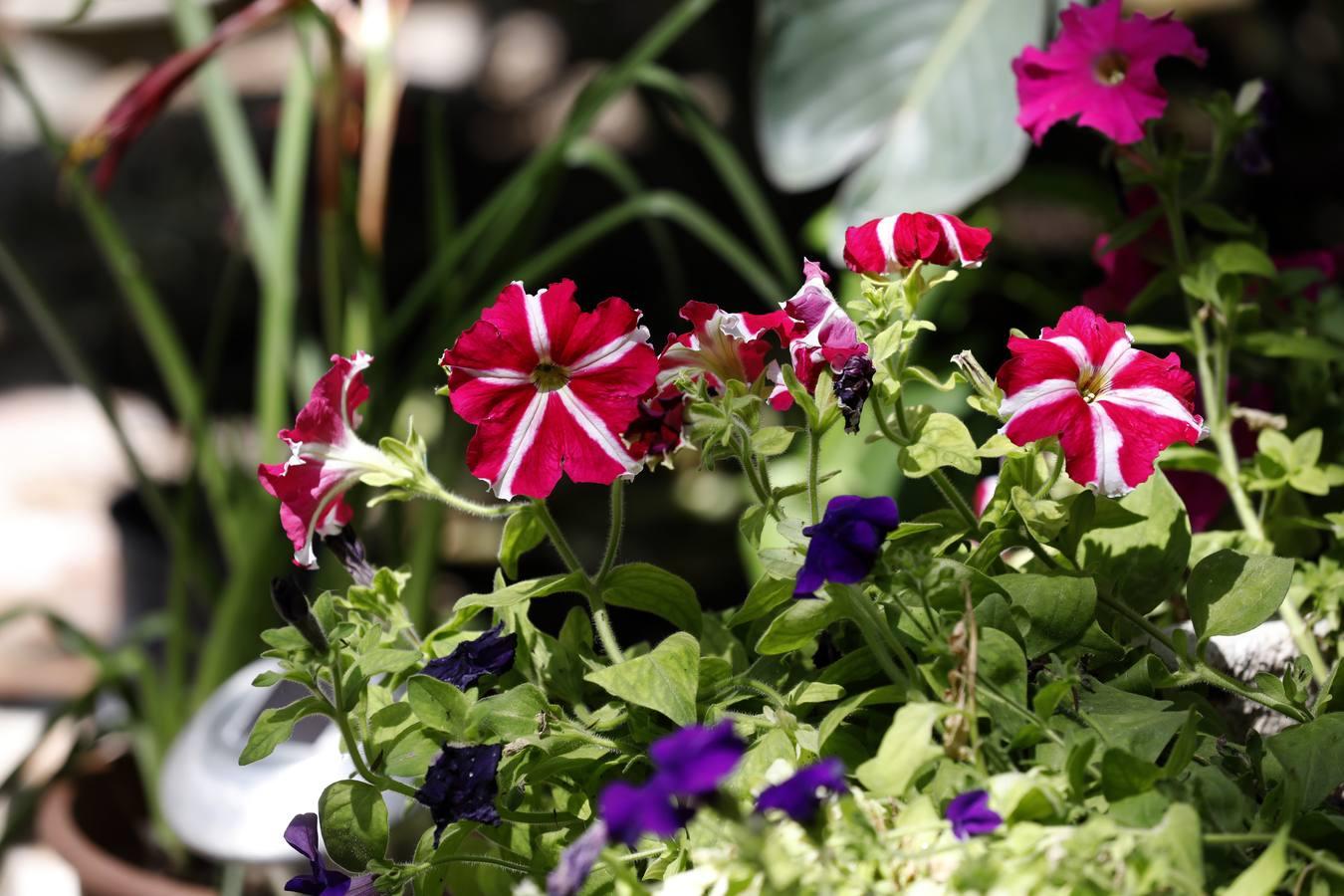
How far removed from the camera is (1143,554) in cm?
52

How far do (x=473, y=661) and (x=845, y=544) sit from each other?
0.15 meters

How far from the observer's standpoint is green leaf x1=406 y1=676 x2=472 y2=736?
0.44 m

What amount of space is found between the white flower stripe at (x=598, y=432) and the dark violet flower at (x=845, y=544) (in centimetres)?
8

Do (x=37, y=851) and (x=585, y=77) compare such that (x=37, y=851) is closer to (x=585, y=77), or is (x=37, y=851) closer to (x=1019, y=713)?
(x=1019, y=713)

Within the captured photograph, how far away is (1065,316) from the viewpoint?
1.52 feet

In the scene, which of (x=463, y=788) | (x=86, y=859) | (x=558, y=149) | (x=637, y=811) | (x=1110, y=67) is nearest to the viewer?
(x=637, y=811)

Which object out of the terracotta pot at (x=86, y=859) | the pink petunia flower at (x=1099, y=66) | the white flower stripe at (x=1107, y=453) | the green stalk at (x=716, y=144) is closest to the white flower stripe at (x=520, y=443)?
the white flower stripe at (x=1107, y=453)

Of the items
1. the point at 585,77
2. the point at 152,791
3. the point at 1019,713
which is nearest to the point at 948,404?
the point at 1019,713

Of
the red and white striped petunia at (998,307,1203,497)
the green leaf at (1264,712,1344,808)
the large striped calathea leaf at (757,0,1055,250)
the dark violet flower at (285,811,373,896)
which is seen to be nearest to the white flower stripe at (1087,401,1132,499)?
the red and white striped petunia at (998,307,1203,497)

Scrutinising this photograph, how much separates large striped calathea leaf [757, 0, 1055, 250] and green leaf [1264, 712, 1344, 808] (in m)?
0.54

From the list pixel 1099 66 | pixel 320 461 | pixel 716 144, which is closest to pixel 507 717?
pixel 320 461

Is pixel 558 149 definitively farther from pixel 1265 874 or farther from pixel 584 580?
pixel 1265 874

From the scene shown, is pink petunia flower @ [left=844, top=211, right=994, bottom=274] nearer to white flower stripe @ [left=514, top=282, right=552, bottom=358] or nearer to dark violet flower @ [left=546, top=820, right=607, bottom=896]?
white flower stripe @ [left=514, top=282, right=552, bottom=358]

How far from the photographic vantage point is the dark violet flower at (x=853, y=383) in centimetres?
43
